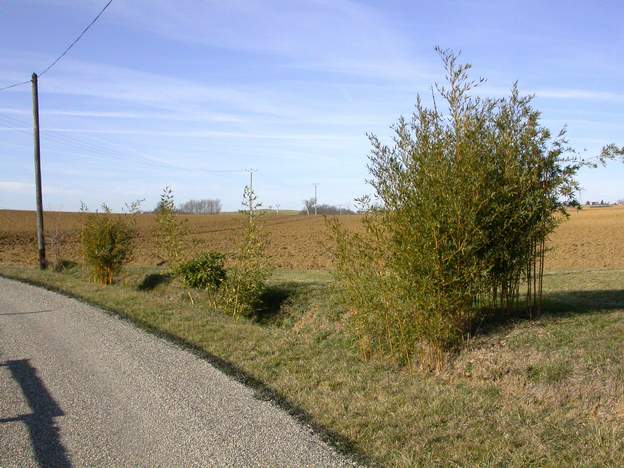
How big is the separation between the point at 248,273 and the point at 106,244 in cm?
804

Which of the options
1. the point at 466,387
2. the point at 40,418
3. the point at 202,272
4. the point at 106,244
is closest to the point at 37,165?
the point at 106,244

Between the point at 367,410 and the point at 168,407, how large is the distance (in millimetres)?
2014

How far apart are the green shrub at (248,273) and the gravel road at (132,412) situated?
413 cm

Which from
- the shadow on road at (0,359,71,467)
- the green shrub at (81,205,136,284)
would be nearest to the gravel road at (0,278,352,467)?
the shadow on road at (0,359,71,467)

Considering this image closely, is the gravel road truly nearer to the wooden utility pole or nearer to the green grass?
the green grass

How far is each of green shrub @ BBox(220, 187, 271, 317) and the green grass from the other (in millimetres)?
2141

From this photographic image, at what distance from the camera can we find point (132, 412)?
6.13m

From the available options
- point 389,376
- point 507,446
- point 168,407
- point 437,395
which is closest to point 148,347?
point 168,407

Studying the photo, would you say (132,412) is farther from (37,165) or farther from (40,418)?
(37,165)

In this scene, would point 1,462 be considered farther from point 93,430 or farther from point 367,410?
point 367,410

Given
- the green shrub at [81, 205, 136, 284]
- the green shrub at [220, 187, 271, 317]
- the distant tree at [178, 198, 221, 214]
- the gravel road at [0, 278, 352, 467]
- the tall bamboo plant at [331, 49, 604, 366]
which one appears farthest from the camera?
the distant tree at [178, 198, 221, 214]

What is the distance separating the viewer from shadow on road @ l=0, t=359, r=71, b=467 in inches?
199

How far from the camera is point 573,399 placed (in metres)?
6.11

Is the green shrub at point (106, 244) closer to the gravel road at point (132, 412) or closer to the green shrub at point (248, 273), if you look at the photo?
the green shrub at point (248, 273)
